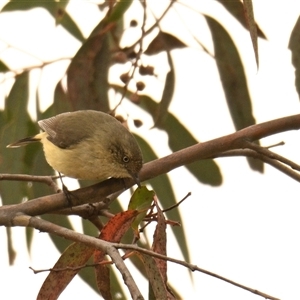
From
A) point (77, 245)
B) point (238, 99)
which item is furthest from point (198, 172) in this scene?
point (77, 245)

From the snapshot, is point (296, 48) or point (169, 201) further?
point (169, 201)

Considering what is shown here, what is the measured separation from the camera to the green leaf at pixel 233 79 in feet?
7.64

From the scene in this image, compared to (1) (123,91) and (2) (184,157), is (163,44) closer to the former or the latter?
(1) (123,91)

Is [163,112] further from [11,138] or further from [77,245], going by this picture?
[77,245]

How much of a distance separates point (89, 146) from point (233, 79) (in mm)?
560

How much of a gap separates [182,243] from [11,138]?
72 cm

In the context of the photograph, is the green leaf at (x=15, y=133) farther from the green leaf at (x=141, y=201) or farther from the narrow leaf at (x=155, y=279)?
the narrow leaf at (x=155, y=279)

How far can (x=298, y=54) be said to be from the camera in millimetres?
2008

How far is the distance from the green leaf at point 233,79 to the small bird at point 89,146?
38 centimetres

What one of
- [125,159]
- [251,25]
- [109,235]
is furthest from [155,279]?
[125,159]

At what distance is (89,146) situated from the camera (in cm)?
225

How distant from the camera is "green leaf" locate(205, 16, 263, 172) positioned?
233 centimetres

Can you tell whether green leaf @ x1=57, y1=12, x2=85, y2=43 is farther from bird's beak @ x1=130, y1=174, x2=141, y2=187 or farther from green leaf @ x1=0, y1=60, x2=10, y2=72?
bird's beak @ x1=130, y1=174, x2=141, y2=187

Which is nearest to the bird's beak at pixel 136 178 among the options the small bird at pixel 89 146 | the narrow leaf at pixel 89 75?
the small bird at pixel 89 146
